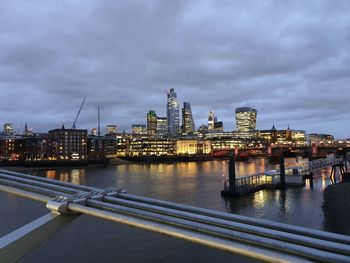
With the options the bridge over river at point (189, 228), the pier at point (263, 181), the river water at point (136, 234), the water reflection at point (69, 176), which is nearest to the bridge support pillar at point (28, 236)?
the bridge over river at point (189, 228)

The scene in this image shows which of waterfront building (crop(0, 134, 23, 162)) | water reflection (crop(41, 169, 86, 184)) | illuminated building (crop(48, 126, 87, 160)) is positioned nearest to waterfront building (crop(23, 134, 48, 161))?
A: illuminated building (crop(48, 126, 87, 160))

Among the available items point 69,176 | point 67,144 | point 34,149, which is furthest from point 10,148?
point 69,176

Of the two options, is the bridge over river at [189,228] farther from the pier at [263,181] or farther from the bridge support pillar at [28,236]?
the pier at [263,181]

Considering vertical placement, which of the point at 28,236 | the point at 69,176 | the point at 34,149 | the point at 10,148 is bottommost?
the point at 69,176

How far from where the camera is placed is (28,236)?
4.04 m

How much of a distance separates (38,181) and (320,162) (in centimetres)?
6030

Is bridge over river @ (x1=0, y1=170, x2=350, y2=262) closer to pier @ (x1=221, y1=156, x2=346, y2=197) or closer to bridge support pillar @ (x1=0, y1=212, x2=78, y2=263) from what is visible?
bridge support pillar @ (x1=0, y1=212, x2=78, y2=263)

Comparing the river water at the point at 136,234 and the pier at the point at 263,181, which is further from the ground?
the pier at the point at 263,181

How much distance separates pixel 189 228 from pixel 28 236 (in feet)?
5.64

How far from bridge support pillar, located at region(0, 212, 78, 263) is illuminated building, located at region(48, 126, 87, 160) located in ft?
570

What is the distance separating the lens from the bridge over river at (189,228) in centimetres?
320

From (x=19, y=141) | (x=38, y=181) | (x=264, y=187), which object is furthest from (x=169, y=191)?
(x=19, y=141)

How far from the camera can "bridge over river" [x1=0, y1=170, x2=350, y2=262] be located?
10.5 ft

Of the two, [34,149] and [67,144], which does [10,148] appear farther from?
[67,144]
